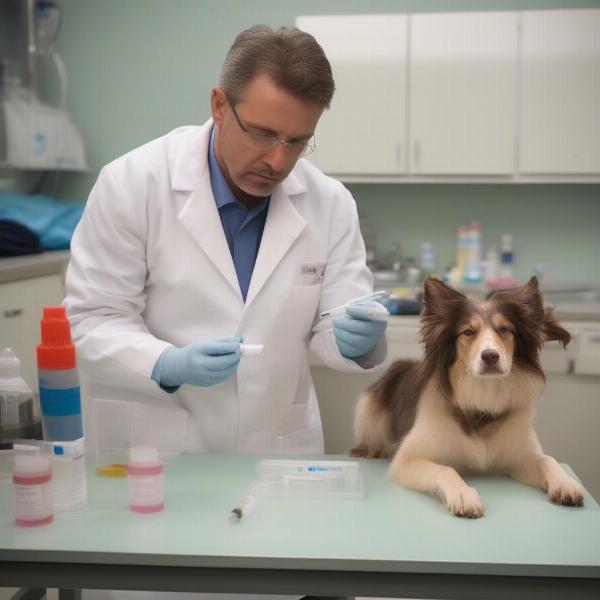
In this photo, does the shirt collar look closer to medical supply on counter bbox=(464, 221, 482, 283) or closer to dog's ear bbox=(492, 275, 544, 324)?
dog's ear bbox=(492, 275, 544, 324)

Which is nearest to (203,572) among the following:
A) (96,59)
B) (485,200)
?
(485,200)

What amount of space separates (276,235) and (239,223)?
10 cm

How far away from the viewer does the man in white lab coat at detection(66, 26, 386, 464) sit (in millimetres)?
1522

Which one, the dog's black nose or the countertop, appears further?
the countertop

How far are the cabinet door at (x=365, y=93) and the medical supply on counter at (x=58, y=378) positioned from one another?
8.15 feet

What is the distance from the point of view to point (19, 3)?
11.7ft

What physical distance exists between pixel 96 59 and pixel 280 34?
9.39ft

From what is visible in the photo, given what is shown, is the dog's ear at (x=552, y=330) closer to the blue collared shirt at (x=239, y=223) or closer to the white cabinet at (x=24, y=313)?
the blue collared shirt at (x=239, y=223)

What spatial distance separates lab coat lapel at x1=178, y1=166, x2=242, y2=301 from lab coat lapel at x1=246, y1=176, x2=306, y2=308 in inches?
1.9

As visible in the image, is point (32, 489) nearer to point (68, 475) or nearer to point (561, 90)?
point (68, 475)

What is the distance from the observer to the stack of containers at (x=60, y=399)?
118cm

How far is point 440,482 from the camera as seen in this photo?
135 centimetres

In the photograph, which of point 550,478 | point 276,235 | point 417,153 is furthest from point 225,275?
point 417,153

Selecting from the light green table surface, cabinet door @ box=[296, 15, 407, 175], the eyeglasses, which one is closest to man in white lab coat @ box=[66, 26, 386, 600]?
the eyeglasses
